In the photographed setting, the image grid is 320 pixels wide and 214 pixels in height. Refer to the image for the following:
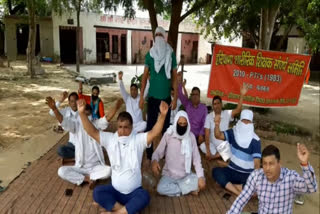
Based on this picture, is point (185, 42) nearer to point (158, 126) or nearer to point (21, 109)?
point (21, 109)

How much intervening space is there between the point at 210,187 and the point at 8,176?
301cm

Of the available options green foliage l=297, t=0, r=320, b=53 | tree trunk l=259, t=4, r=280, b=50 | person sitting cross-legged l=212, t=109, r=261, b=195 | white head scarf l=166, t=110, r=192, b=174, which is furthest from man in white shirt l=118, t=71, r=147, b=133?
green foliage l=297, t=0, r=320, b=53

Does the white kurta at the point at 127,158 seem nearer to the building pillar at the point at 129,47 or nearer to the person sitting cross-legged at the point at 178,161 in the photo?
the person sitting cross-legged at the point at 178,161

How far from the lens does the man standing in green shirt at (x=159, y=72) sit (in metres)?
3.80

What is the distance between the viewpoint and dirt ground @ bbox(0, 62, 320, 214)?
491 centimetres

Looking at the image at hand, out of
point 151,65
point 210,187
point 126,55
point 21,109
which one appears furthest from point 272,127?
point 126,55

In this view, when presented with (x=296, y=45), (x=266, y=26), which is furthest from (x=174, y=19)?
(x=296, y=45)

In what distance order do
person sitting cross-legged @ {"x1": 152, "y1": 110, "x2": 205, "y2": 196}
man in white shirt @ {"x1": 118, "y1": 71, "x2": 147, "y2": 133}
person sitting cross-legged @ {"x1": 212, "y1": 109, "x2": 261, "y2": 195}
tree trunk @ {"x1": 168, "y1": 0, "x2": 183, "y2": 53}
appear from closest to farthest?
person sitting cross-legged @ {"x1": 152, "y1": 110, "x2": 205, "y2": 196} → person sitting cross-legged @ {"x1": 212, "y1": 109, "x2": 261, "y2": 195} → man in white shirt @ {"x1": 118, "y1": 71, "x2": 147, "y2": 133} → tree trunk @ {"x1": 168, "y1": 0, "x2": 183, "y2": 53}

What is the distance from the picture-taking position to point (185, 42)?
25.8 meters

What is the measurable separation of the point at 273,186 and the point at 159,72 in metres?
2.08

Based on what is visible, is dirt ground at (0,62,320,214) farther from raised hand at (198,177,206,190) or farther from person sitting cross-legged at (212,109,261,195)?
raised hand at (198,177,206,190)

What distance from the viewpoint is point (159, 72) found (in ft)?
12.7

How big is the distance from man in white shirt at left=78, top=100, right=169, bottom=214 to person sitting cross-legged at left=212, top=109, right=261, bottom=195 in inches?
41.0

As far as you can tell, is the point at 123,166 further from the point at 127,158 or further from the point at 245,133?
the point at 245,133
